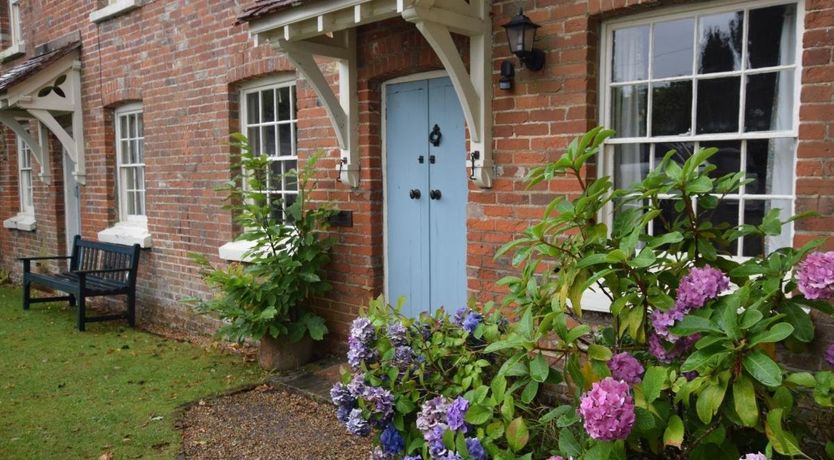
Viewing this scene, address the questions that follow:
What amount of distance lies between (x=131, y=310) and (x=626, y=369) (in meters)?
7.10

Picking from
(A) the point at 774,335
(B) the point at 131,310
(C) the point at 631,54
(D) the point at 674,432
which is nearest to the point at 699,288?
(A) the point at 774,335

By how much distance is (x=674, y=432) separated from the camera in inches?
94.0

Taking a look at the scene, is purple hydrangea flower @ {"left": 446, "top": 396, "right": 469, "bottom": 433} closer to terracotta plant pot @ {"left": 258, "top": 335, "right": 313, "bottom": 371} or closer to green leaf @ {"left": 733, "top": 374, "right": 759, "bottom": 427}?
green leaf @ {"left": 733, "top": 374, "right": 759, "bottom": 427}

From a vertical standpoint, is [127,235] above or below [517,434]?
above

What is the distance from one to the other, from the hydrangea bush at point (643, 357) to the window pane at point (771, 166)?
0.68 metres

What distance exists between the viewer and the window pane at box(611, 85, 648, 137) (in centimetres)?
410

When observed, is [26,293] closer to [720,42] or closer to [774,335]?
[720,42]

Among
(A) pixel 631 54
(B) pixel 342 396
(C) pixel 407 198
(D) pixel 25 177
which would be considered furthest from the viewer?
(D) pixel 25 177

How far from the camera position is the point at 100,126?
29.4 feet

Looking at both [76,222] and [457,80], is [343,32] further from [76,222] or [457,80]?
[76,222]

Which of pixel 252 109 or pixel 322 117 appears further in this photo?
pixel 252 109

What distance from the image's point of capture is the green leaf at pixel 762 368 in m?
2.10

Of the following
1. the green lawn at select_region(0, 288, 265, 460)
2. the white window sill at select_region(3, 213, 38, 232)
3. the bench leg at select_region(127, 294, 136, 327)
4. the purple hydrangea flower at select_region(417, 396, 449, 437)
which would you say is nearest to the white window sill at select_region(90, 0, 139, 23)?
the bench leg at select_region(127, 294, 136, 327)

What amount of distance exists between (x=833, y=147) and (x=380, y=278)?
11.5ft
